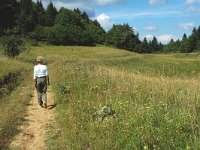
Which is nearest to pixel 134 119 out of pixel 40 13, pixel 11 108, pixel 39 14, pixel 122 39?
pixel 11 108

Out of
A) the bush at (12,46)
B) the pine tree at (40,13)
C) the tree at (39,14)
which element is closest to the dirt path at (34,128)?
the bush at (12,46)

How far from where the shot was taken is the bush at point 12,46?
2105 inches

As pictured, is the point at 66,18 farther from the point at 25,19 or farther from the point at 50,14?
the point at 25,19

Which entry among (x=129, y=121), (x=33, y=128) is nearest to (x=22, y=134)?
(x=33, y=128)

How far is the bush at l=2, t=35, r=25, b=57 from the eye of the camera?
175 feet

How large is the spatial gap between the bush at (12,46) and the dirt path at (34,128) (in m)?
37.4

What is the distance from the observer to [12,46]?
5394cm

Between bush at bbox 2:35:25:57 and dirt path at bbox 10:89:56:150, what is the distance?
37383 mm

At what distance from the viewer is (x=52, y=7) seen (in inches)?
5113

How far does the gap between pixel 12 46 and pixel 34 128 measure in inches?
1661

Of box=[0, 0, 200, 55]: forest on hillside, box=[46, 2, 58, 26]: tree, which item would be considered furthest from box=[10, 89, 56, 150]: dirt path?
box=[46, 2, 58, 26]: tree

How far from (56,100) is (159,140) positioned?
8.78m

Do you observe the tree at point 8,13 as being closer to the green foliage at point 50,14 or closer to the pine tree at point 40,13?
the pine tree at point 40,13

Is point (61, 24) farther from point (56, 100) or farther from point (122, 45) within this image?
point (56, 100)
